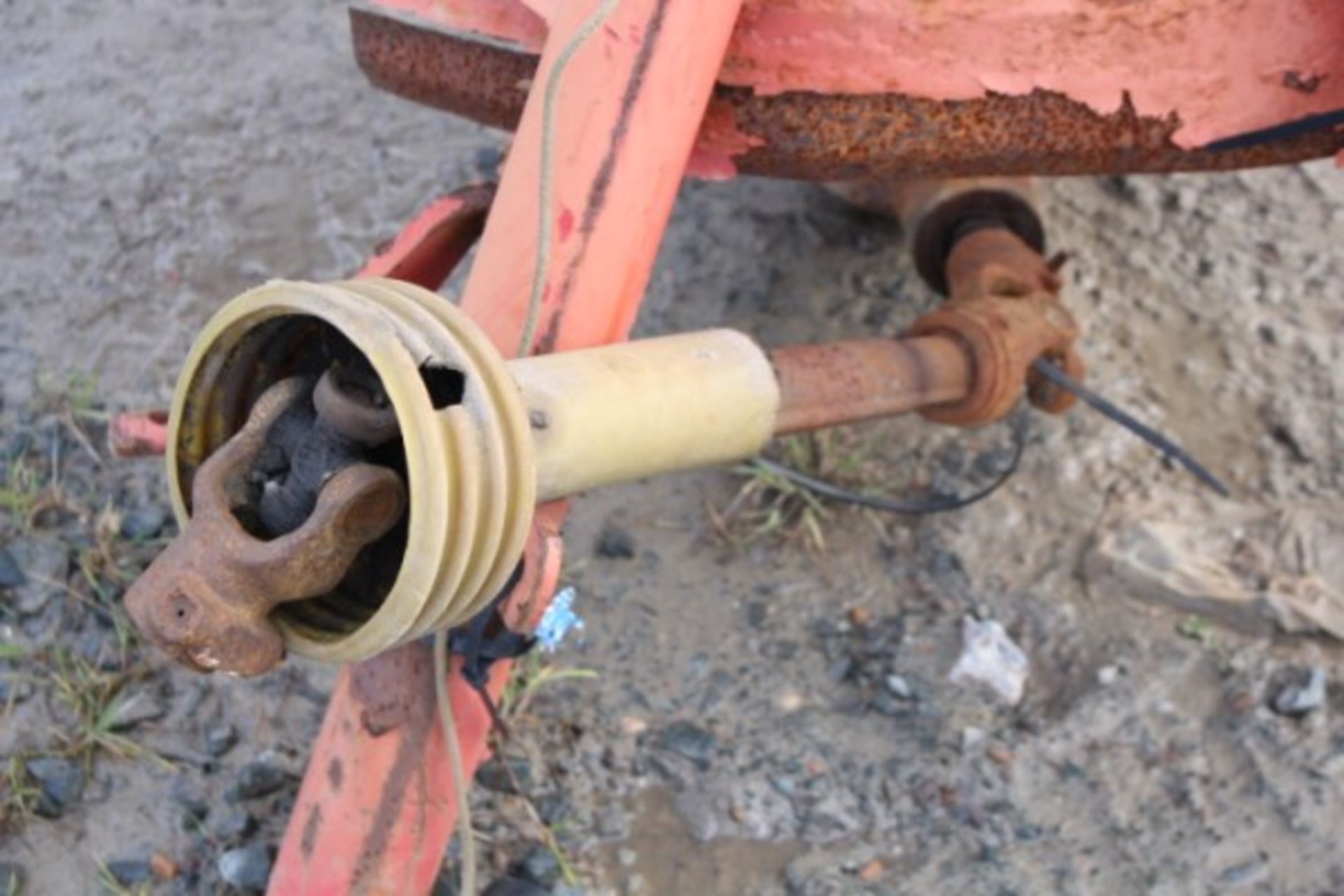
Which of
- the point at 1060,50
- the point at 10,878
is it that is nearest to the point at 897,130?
the point at 1060,50

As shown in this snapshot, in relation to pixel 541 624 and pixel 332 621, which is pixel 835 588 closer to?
pixel 541 624

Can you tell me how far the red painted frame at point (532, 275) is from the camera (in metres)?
1.34

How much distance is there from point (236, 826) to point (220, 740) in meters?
0.13

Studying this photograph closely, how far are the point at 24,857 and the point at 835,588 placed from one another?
971mm

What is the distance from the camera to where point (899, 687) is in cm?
187

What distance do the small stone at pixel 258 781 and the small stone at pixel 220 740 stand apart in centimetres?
5

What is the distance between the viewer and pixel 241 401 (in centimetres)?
114

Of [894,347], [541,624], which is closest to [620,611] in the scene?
[894,347]

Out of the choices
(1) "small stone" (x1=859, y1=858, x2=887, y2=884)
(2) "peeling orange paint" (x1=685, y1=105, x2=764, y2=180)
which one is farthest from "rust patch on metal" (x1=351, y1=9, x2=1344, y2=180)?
(1) "small stone" (x1=859, y1=858, x2=887, y2=884)

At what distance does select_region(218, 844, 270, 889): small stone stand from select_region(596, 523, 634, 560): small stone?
2.02 feet

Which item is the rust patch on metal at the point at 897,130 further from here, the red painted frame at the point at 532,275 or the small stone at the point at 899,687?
the small stone at the point at 899,687

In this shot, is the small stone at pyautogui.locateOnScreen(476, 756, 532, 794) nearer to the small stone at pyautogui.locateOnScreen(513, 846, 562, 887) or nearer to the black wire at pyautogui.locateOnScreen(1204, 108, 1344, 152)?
the small stone at pyautogui.locateOnScreen(513, 846, 562, 887)

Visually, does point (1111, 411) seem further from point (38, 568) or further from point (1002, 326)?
point (38, 568)

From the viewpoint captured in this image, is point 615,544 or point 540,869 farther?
point 615,544
